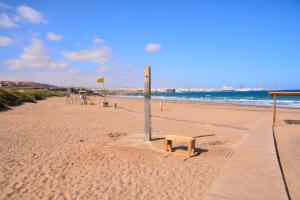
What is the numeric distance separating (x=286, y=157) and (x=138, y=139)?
449 centimetres

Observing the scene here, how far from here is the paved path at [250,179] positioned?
4.15 meters

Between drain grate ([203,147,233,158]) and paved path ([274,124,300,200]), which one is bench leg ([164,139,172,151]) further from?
paved path ([274,124,300,200])

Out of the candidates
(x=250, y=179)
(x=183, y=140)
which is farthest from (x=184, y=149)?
→ (x=250, y=179)

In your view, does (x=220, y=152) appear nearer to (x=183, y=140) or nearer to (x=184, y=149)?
(x=184, y=149)

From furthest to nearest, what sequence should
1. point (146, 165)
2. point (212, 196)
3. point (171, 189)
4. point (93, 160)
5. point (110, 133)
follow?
point (110, 133) < point (93, 160) < point (146, 165) < point (171, 189) < point (212, 196)

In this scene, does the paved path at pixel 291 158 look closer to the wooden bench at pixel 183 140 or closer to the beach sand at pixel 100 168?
the beach sand at pixel 100 168

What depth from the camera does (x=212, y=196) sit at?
13.4ft

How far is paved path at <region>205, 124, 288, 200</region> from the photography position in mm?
4152

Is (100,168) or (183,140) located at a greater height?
(183,140)

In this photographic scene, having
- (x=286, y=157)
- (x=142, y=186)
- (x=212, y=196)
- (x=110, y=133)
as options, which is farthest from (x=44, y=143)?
(x=286, y=157)

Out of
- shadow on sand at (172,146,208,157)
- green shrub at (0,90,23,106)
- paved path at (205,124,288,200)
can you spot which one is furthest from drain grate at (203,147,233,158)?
green shrub at (0,90,23,106)

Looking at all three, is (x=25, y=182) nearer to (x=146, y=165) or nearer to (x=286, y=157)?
(x=146, y=165)

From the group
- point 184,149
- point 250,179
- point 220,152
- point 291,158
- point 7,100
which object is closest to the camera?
point 250,179

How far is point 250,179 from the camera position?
4.83 metres
